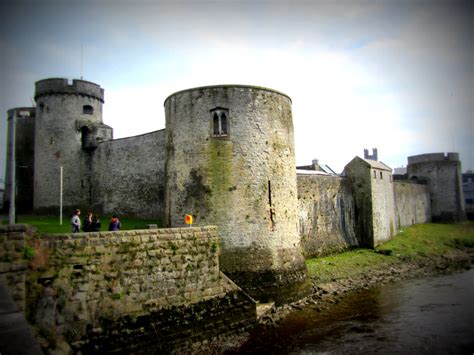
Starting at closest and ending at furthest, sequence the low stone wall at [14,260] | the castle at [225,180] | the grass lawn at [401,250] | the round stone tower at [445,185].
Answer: the low stone wall at [14,260], the castle at [225,180], the grass lawn at [401,250], the round stone tower at [445,185]

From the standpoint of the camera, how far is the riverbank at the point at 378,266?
15088 mm

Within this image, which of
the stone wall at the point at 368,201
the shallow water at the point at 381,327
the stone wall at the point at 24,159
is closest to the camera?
the shallow water at the point at 381,327

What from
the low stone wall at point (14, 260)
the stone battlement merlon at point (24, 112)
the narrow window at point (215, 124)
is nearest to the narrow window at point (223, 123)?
the narrow window at point (215, 124)

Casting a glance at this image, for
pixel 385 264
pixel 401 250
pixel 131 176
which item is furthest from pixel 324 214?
pixel 131 176

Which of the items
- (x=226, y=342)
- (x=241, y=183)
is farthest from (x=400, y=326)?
(x=241, y=183)

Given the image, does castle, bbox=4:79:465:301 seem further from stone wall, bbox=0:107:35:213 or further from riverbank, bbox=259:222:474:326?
riverbank, bbox=259:222:474:326

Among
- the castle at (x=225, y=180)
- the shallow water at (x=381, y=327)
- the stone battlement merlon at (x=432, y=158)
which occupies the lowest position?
the shallow water at (x=381, y=327)

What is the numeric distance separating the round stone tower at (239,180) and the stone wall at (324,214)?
22.3 feet

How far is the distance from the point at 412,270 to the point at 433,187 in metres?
25.5

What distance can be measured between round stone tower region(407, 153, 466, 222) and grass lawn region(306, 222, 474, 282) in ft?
7.58

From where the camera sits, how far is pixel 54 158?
87.9ft

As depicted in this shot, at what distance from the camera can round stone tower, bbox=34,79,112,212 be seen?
87.6ft

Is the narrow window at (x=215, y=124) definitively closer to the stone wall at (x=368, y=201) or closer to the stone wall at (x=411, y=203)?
the stone wall at (x=368, y=201)

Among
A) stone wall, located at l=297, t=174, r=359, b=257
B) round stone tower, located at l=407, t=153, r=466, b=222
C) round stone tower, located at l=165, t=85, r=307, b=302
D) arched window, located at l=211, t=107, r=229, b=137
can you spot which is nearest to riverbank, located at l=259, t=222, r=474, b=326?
stone wall, located at l=297, t=174, r=359, b=257
